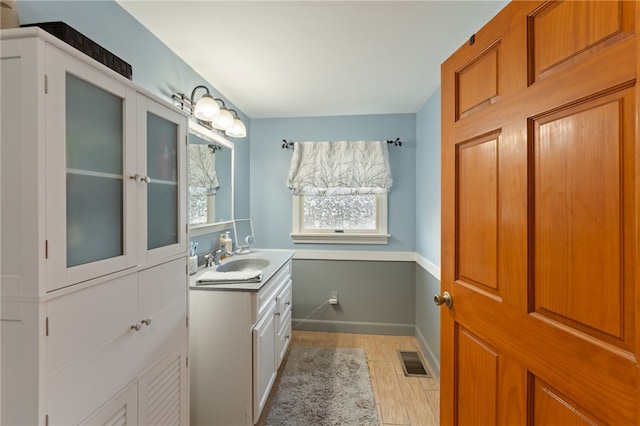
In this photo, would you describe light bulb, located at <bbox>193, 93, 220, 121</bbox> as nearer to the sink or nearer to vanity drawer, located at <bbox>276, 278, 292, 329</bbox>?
the sink

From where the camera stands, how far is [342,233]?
2.94 meters

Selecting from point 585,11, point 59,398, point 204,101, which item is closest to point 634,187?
point 585,11

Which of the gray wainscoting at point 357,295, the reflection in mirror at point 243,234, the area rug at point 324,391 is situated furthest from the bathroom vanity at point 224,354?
the gray wainscoting at point 357,295

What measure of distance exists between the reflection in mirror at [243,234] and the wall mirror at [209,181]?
0.58 feet

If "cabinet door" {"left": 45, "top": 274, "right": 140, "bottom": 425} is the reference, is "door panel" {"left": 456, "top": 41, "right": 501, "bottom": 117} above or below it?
above

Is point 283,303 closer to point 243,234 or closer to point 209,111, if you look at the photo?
point 243,234

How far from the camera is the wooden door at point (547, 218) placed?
1.96ft

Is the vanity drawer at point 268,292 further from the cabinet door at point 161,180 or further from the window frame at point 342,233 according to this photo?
the window frame at point 342,233

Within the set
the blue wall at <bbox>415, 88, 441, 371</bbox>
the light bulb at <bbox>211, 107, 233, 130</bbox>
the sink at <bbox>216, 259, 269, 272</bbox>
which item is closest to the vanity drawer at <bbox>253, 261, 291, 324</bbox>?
the sink at <bbox>216, 259, 269, 272</bbox>

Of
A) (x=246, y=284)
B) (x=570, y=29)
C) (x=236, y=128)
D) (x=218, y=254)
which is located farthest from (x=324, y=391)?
(x=570, y=29)

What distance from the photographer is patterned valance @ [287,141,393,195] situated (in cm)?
283

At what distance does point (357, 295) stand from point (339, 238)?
2.16 ft

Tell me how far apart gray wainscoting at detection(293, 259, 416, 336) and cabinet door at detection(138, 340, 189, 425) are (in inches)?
68.4

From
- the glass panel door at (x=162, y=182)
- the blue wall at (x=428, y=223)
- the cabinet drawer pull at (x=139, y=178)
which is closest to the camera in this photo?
the cabinet drawer pull at (x=139, y=178)
